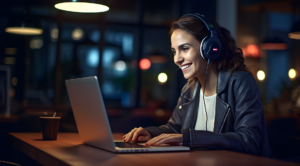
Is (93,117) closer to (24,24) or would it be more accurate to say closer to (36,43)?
(24,24)

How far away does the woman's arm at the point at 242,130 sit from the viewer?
53.7 inches

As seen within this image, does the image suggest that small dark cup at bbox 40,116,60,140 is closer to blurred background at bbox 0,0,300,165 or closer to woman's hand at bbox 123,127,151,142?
woman's hand at bbox 123,127,151,142

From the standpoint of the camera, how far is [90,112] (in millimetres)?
1331

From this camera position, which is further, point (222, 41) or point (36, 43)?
point (36, 43)

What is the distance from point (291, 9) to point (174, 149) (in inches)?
267

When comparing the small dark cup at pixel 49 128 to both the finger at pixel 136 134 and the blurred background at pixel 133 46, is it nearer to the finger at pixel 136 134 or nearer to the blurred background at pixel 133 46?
the finger at pixel 136 134

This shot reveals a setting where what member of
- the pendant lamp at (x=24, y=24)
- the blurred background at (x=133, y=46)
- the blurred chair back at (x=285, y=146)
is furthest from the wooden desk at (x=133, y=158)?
the blurred background at (x=133, y=46)

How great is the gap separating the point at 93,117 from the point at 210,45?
797mm

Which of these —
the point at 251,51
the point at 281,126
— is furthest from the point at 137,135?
the point at 251,51

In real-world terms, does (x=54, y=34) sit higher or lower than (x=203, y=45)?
higher

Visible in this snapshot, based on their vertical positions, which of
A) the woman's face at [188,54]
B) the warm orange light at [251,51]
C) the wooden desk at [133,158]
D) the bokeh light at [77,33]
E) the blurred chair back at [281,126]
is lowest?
the blurred chair back at [281,126]

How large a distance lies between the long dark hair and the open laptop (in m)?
0.73

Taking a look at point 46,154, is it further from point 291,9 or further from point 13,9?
point 291,9

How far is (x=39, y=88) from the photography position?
7750mm
